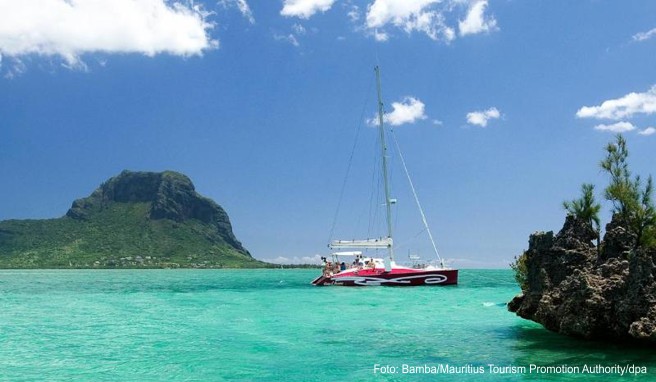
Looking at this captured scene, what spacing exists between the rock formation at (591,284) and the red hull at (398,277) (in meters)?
41.1

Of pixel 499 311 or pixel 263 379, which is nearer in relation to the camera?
pixel 263 379

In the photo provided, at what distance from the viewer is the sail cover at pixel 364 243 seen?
2725 inches

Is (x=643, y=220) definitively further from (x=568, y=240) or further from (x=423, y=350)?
(x=423, y=350)

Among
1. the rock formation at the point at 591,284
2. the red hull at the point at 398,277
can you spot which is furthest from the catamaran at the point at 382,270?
the rock formation at the point at 591,284

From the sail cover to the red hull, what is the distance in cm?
414

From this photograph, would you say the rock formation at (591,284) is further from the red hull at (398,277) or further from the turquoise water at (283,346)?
the red hull at (398,277)

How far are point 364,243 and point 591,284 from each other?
168 feet

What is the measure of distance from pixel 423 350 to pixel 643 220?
31.3ft

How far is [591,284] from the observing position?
20125 mm

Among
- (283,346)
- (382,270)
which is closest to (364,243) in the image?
(382,270)

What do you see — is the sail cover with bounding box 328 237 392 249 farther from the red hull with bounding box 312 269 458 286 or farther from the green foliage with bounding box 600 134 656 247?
the green foliage with bounding box 600 134 656 247

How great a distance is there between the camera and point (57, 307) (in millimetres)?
43594

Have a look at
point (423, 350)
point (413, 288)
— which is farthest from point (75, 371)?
point (413, 288)

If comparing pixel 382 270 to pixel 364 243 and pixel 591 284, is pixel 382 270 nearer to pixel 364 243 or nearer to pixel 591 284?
pixel 364 243
